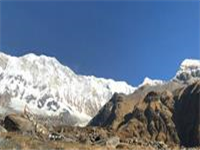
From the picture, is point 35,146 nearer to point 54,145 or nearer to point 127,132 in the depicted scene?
point 54,145

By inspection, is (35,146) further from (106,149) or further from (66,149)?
(106,149)

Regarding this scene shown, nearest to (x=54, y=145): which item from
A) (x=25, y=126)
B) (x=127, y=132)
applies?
(x=25, y=126)

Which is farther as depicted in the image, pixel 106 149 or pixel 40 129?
pixel 40 129

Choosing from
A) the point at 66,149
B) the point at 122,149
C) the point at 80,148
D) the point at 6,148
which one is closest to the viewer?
the point at 6,148

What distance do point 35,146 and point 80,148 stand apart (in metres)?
4.52

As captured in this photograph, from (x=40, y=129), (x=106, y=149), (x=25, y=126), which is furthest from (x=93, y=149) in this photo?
(x=40, y=129)

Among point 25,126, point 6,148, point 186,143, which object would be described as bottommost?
Answer: point 6,148

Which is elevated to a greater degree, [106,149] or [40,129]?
[40,129]

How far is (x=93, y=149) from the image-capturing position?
38375mm

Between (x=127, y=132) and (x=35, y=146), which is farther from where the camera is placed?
(x=127, y=132)

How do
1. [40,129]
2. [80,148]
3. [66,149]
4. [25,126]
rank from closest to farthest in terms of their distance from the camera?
[66,149]
[80,148]
[25,126]
[40,129]

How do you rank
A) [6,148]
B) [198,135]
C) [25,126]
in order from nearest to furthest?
[6,148]
[25,126]
[198,135]

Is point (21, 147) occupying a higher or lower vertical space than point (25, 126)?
lower

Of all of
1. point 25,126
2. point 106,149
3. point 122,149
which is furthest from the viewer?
point 25,126
